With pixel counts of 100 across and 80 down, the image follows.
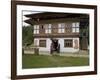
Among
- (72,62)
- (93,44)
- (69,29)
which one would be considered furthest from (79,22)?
(72,62)

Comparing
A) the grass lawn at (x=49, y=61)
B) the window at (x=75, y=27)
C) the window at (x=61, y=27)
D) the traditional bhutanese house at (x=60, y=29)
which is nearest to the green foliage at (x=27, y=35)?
the traditional bhutanese house at (x=60, y=29)

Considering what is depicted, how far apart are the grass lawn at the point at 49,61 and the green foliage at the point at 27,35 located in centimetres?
15

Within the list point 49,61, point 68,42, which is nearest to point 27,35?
point 49,61

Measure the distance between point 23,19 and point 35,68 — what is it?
1.88ft

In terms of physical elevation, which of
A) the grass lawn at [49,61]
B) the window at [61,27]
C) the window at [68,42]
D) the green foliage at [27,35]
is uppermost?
the window at [61,27]

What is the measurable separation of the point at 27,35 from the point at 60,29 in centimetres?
40

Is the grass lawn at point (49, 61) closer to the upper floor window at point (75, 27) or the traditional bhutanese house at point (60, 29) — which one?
the traditional bhutanese house at point (60, 29)

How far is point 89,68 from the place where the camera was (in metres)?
2.53

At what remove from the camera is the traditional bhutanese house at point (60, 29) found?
7.87 ft

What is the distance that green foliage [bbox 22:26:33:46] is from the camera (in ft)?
7.61

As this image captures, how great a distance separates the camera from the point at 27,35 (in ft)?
7.68

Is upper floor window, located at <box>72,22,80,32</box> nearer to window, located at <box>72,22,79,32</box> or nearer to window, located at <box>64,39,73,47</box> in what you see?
window, located at <box>72,22,79,32</box>

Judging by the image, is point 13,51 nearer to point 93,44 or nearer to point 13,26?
point 13,26

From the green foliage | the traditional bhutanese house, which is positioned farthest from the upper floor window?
the green foliage
